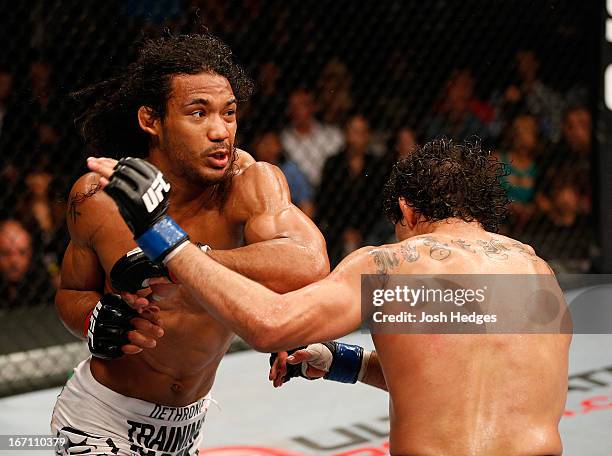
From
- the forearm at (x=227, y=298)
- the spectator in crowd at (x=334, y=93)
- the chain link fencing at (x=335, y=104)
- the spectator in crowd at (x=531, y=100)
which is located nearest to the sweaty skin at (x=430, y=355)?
the forearm at (x=227, y=298)

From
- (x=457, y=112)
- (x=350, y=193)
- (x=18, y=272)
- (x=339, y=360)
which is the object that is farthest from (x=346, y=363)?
(x=457, y=112)

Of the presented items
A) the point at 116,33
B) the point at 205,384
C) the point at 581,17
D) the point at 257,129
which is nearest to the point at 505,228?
the point at 581,17

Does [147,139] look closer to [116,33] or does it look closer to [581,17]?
[116,33]

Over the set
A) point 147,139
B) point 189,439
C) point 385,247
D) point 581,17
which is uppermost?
point 581,17

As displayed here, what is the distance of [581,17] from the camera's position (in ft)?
15.8

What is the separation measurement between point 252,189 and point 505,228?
3161 mm

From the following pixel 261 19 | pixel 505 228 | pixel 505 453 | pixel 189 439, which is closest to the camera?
pixel 505 453

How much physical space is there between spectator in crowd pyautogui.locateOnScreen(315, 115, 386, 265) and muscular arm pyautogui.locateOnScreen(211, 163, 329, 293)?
2.38 meters

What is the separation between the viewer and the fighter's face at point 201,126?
1792 mm

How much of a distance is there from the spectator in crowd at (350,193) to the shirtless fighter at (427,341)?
8.66 feet

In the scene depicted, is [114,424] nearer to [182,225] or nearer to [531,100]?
[182,225]

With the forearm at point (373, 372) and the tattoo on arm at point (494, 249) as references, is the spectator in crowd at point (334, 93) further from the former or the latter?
the tattoo on arm at point (494, 249)

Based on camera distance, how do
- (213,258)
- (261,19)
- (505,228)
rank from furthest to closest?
(505,228) → (261,19) → (213,258)

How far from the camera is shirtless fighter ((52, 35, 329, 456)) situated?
1803 millimetres
